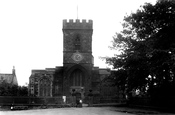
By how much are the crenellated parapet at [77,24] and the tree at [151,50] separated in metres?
18.2

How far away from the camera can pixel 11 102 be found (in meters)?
39.6

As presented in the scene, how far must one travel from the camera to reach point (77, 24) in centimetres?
5059

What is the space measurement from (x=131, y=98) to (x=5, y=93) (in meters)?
22.6

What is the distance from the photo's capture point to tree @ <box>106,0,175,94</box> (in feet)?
88.0

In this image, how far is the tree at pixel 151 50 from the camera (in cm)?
2681

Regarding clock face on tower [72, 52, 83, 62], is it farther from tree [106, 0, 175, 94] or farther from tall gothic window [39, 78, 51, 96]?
tree [106, 0, 175, 94]

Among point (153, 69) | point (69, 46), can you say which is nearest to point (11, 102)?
point (69, 46)

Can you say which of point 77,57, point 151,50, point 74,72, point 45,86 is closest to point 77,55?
point 77,57

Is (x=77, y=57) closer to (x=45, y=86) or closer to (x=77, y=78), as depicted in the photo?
(x=77, y=78)

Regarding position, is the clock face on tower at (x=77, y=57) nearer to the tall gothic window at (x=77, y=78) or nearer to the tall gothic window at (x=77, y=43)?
the tall gothic window at (x=77, y=43)

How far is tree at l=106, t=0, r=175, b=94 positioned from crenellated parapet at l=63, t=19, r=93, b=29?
18.2 metres

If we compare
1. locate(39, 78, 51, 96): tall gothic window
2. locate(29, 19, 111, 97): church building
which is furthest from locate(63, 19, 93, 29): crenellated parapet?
locate(39, 78, 51, 96): tall gothic window

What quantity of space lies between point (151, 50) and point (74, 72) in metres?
24.6

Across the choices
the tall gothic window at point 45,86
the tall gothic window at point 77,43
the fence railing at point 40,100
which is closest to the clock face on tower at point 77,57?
the tall gothic window at point 77,43
